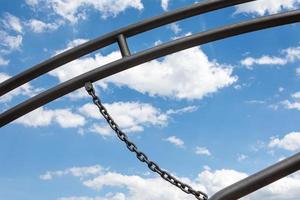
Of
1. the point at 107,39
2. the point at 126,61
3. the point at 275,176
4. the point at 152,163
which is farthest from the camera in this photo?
the point at 107,39

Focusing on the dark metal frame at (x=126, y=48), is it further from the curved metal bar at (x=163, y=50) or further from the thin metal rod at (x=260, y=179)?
the thin metal rod at (x=260, y=179)

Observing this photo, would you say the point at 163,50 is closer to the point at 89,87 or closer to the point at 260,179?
the point at 89,87

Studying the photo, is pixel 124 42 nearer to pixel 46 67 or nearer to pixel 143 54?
pixel 143 54

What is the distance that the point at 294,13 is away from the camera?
11.6ft

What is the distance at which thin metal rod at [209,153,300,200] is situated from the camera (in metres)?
1.94

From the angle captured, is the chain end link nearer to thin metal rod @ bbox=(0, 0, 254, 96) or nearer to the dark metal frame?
the dark metal frame

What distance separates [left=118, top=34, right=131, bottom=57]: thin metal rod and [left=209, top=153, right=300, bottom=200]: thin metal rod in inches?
73.3

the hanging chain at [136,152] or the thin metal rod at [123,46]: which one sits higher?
the thin metal rod at [123,46]


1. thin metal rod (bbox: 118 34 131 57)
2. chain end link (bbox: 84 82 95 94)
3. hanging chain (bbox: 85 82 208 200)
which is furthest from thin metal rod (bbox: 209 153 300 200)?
thin metal rod (bbox: 118 34 131 57)

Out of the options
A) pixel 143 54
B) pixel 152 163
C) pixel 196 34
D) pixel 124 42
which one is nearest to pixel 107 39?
pixel 124 42

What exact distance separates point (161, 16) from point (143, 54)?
1.32 ft

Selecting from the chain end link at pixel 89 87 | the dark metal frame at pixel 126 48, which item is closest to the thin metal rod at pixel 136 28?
the dark metal frame at pixel 126 48

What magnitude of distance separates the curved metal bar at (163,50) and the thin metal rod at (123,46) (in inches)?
3.0

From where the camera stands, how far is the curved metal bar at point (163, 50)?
354 cm
